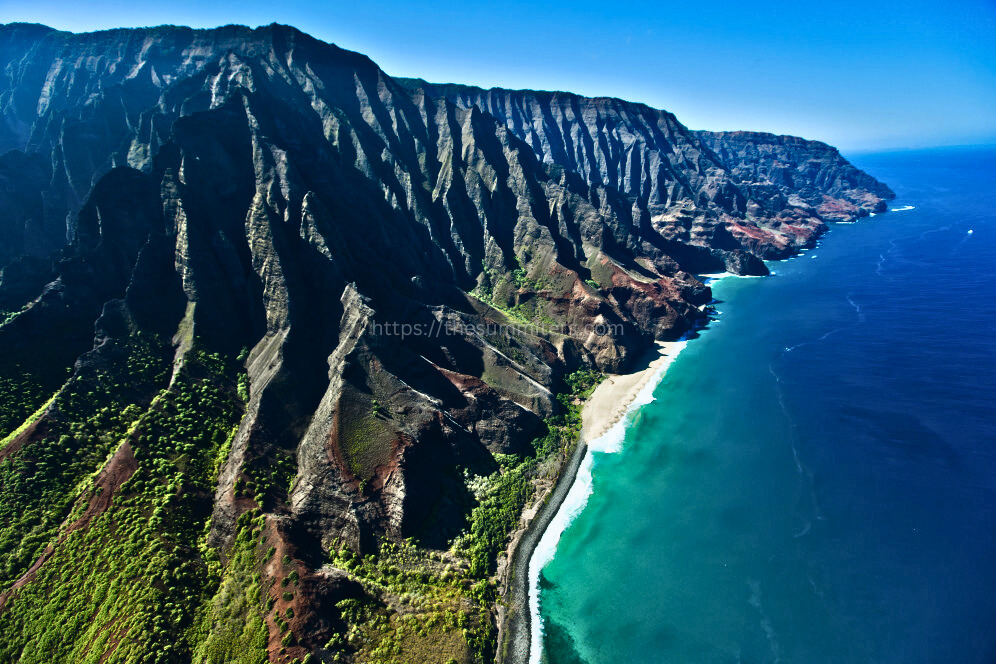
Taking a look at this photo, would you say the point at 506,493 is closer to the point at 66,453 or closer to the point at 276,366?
the point at 276,366

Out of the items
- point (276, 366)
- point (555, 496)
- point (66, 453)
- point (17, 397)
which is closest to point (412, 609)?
point (555, 496)

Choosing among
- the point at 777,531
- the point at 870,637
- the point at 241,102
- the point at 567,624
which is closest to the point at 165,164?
the point at 241,102

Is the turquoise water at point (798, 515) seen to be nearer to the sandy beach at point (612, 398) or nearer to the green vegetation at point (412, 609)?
the sandy beach at point (612, 398)

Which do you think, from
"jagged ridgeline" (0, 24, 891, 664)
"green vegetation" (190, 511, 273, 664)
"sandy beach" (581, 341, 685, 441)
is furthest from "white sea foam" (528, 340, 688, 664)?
"green vegetation" (190, 511, 273, 664)

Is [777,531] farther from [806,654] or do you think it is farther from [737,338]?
[737,338]

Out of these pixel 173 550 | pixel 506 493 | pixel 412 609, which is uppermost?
pixel 173 550

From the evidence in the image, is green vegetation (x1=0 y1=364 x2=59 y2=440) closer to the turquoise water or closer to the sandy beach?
the turquoise water
